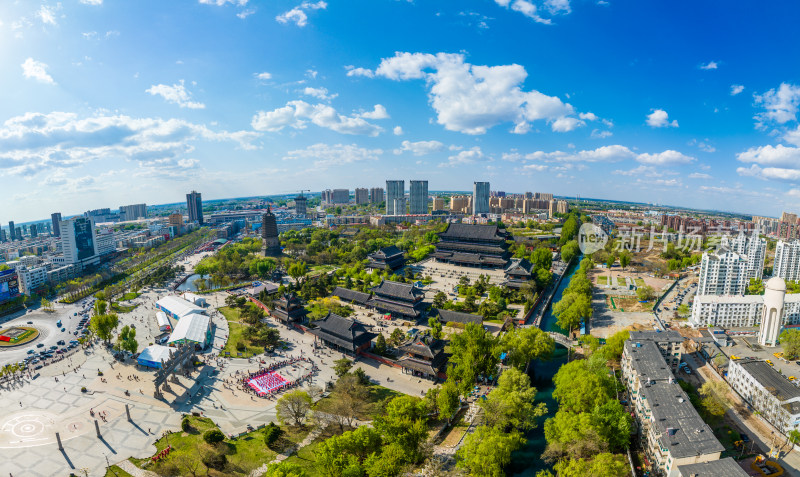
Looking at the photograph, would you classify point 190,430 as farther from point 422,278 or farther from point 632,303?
point 632,303

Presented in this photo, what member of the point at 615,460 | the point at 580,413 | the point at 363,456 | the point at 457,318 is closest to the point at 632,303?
the point at 457,318

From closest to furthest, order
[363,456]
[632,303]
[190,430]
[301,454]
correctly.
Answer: [363,456], [301,454], [190,430], [632,303]

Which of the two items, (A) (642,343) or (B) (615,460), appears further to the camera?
(A) (642,343)

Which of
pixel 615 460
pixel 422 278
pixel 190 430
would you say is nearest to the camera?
pixel 615 460

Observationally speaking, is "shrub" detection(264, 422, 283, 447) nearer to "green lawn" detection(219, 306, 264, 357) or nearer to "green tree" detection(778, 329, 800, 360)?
"green lawn" detection(219, 306, 264, 357)

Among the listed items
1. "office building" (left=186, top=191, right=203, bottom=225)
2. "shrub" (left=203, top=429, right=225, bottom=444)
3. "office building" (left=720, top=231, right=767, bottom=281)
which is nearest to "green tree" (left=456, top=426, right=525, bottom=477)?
"shrub" (left=203, top=429, right=225, bottom=444)

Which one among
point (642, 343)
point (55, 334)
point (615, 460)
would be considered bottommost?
point (55, 334)

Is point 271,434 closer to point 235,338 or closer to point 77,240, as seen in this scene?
point 235,338
